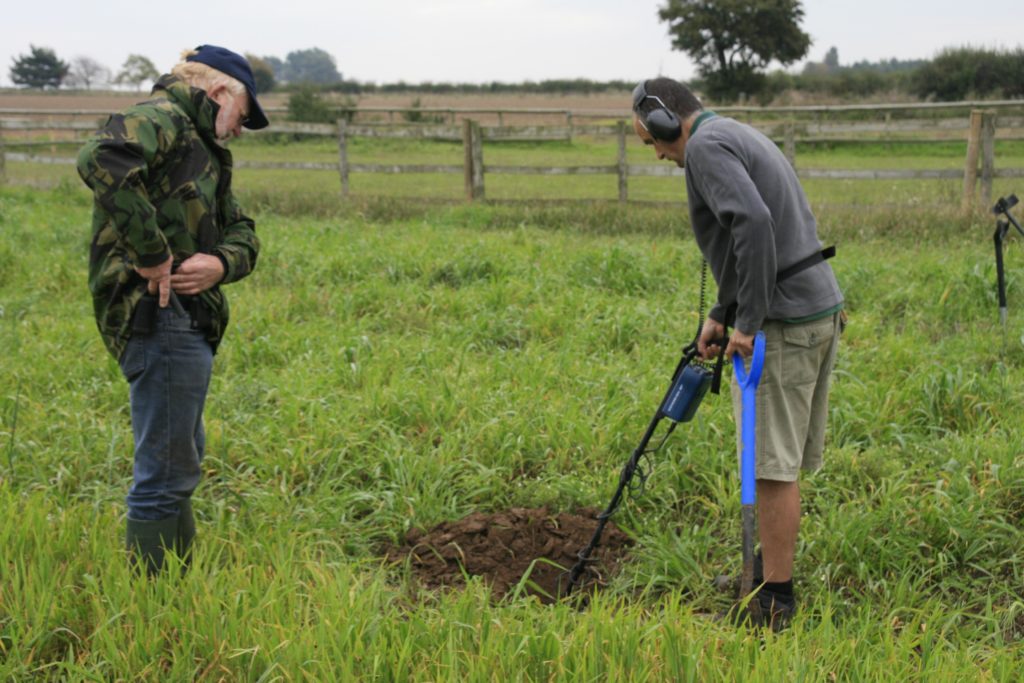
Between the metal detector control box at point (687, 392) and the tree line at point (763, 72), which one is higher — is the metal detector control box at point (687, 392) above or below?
below

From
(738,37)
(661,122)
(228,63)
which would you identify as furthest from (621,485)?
(738,37)

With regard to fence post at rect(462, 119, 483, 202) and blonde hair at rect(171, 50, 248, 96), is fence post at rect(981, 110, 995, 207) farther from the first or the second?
blonde hair at rect(171, 50, 248, 96)

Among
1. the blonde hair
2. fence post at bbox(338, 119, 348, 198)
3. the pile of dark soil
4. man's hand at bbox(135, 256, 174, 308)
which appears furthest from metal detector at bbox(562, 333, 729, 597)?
fence post at bbox(338, 119, 348, 198)

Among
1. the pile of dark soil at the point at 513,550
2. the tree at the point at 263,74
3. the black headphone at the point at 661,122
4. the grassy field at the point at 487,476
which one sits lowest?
the pile of dark soil at the point at 513,550

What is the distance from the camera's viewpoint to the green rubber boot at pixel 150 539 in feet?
10.6

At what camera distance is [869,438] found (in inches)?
184

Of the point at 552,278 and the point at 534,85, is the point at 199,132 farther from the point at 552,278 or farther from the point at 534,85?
the point at 534,85

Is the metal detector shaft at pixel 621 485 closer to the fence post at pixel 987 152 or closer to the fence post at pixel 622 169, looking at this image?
the fence post at pixel 987 152

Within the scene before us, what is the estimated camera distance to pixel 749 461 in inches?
124

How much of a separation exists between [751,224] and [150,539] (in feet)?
7.30

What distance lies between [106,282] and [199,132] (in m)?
0.58

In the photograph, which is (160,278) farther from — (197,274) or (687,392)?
(687,392)

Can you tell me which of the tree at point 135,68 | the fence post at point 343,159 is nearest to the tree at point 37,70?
the tree at point 135,68

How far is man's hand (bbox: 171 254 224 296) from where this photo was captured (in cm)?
314
